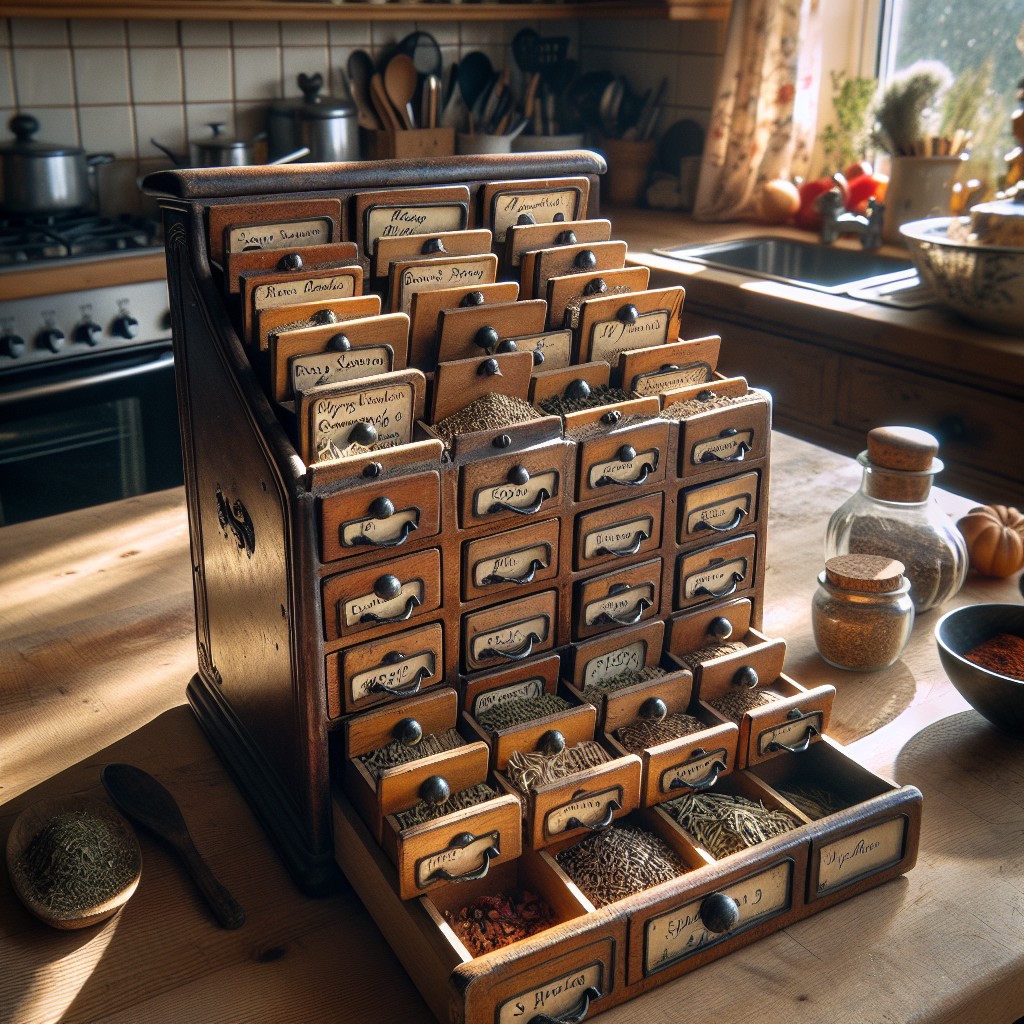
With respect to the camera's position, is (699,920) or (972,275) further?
(972,275)

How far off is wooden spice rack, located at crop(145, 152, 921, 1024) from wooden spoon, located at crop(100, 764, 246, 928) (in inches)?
2.3

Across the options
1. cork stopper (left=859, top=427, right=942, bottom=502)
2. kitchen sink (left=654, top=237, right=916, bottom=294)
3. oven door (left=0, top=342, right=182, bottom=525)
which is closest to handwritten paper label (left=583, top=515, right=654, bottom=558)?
cork stopper (left=859, top=427, right=942, bottom=502)

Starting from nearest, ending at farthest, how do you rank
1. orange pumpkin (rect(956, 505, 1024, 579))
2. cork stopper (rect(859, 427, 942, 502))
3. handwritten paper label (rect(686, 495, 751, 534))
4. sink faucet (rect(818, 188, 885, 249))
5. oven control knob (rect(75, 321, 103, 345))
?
handwritten paper label (rect(686, 495, 751, 534)) < cork stopper (rect(859, 427, 942, 502)) < orange pumpkin (rect(956, 505, 1024, 579)) < oven control knob (rect(75, 321, 103, 345)) < sink faucet (rect(818, 188, 885, 249))

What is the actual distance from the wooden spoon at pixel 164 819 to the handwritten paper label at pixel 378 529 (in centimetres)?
27

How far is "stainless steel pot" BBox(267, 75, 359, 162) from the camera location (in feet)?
9.90

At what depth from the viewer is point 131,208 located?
308 cm

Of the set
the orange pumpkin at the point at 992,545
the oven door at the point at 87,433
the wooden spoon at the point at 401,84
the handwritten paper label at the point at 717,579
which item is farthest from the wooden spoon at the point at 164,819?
the wooden spoon at the point at 401,84

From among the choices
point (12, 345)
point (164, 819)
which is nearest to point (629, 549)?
point (164, 819)

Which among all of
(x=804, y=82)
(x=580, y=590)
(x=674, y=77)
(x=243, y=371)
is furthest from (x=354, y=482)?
(x=674, y=77)

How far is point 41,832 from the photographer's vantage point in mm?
842

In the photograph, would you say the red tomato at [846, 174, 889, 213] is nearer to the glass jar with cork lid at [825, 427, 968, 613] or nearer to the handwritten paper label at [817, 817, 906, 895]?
the glass jar with cork lid at [825, 427, 968, 613]

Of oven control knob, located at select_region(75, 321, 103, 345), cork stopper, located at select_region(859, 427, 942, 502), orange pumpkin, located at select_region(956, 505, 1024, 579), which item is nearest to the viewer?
cork stopper, located at select_region(859, 427, 942, 502)

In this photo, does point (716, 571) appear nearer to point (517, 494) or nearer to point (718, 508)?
point (718, 508)

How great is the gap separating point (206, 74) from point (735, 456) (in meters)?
2.64
